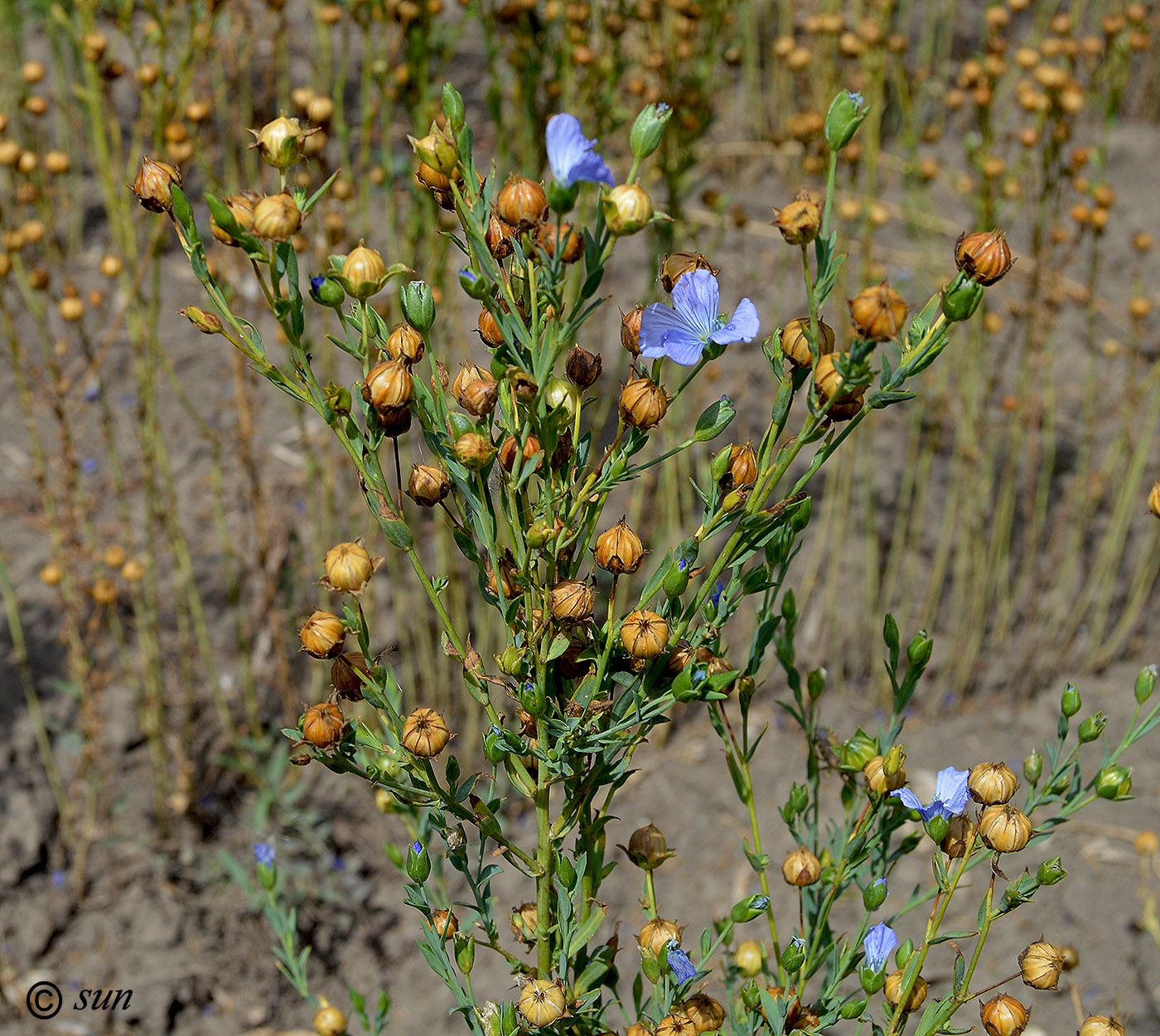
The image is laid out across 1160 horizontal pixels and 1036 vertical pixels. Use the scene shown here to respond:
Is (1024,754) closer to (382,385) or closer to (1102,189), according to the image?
(1102,189)

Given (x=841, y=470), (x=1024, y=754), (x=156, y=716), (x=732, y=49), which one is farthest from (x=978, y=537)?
(x=156, y=716)

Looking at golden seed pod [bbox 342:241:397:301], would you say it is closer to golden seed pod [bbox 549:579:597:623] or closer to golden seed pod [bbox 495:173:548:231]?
golden seed pod [bbox 495:173:548:231]

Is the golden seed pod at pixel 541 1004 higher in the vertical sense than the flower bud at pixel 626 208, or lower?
lower

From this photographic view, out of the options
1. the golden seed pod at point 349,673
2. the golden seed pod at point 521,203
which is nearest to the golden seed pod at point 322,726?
the golden seed pod at point 349,673

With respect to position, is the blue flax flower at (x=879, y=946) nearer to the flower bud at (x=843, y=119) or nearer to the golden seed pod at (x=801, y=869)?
the golden seed pod at (x=801, y=869)

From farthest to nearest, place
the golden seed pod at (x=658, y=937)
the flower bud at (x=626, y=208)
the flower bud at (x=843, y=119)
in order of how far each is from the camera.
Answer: the golden seed pod at (x=658, y=937)
the flower bud at (x=843, y=119)
the flower bud at (x=626, y=208)
